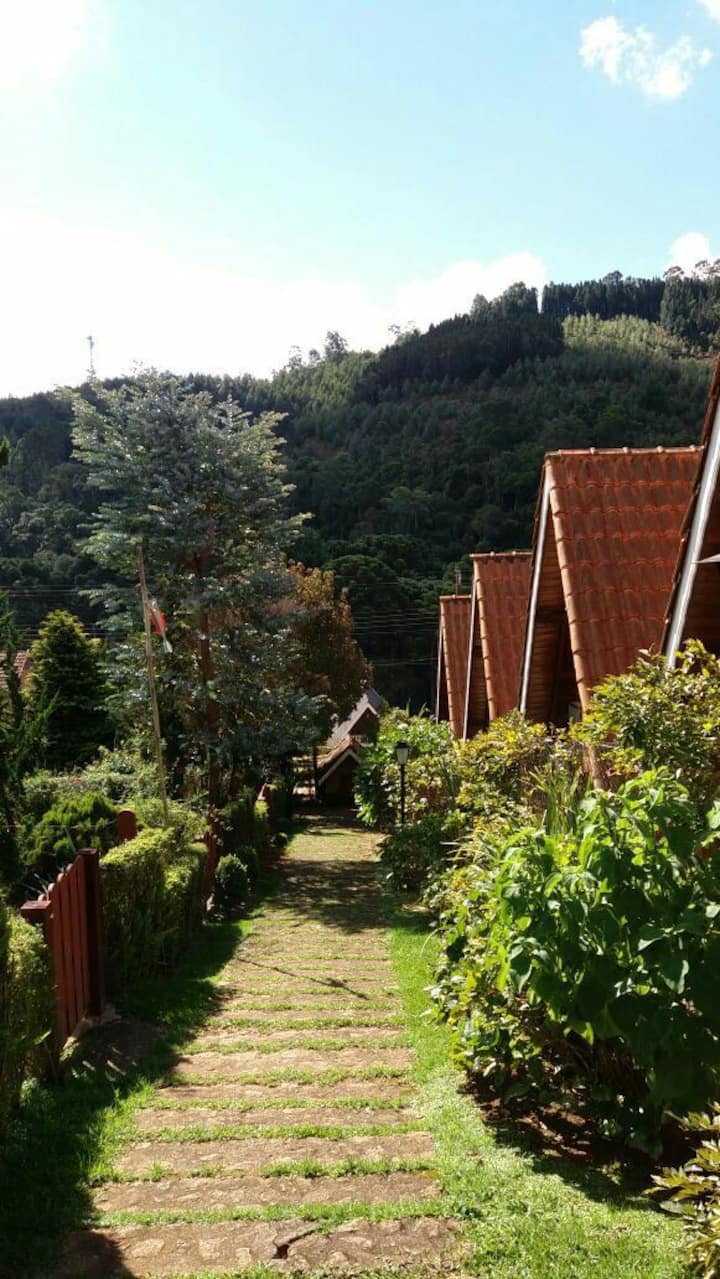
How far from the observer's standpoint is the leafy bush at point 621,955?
3.70m

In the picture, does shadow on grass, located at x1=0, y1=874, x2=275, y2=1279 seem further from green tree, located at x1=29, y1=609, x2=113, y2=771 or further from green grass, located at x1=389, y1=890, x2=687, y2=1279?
green tree, located at x1=29, y1=609, x2=113, y2=771

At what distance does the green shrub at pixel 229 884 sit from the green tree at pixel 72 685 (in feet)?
39.5

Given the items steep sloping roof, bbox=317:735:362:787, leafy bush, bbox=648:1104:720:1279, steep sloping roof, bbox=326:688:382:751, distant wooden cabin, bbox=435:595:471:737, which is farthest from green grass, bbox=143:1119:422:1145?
steep sloping roof, bbox=326:688:382:751

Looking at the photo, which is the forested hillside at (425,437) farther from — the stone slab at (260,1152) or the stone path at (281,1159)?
the stone slab at (260,1152)

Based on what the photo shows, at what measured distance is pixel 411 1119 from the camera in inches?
193

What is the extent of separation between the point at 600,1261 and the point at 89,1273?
1861 millimetres

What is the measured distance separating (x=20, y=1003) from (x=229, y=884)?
955 cm

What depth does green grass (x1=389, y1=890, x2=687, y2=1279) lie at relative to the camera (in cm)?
310

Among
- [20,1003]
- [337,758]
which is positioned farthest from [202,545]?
[337,758]

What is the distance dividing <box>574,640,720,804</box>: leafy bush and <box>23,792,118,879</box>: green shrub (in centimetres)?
722

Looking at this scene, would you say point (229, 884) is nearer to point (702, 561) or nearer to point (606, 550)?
point (606, 550)

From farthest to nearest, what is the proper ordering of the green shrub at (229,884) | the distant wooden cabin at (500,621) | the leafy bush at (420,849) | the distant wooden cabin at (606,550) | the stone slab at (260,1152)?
the green shrub at (229,884), the distant wooden cabin at (500,621), the leafy bush at (420,849), the distant wooden cabin at (606,550), the stone slab at (260,1152)

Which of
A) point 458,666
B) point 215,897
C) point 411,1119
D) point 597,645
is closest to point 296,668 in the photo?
point 458,666

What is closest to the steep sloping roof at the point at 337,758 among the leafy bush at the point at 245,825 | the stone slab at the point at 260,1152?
the leafy bush at the point at 245,825
